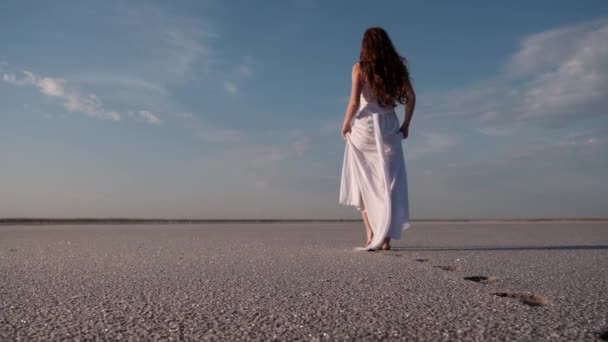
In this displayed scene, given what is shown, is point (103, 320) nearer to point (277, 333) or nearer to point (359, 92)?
point (277, 333)

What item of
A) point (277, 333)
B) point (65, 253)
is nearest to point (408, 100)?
point (65, 253)

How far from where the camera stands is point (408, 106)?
4.04 m

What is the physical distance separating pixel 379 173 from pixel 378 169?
0.03m

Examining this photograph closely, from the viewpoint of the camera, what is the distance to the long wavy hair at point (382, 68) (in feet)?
12.9

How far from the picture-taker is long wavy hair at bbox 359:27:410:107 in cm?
392

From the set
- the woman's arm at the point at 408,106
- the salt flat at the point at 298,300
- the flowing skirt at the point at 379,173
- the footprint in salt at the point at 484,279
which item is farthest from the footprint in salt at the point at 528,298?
the woman's arm at the point at 408,106

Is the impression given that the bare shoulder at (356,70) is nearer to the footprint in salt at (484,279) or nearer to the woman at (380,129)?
the woman at (380,129)

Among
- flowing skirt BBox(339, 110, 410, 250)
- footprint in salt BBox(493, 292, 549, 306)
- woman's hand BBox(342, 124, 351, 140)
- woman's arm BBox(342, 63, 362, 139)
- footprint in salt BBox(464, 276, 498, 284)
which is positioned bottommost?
footprint in salt BBox(493, 292, 549, 306)

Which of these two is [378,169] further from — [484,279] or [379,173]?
[484,279]

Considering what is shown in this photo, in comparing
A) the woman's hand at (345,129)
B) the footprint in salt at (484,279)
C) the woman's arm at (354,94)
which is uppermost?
the woman's arm at (354,94)

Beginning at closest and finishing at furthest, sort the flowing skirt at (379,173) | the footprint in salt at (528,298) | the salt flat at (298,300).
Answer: the salt flat at (298,300), the footprint in salt at (528,298), the flowing skirt at (379,173)

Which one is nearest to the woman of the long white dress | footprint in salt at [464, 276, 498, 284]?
the long white dress

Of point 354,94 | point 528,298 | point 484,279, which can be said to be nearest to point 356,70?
point 354,94

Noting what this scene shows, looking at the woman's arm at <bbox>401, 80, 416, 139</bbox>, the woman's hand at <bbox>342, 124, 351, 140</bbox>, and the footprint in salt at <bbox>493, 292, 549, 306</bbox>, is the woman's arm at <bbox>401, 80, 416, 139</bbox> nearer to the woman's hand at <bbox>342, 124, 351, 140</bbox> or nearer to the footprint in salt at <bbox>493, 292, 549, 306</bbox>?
the woman's hand at <bbox>342, 124, 351, 140</bbox>
